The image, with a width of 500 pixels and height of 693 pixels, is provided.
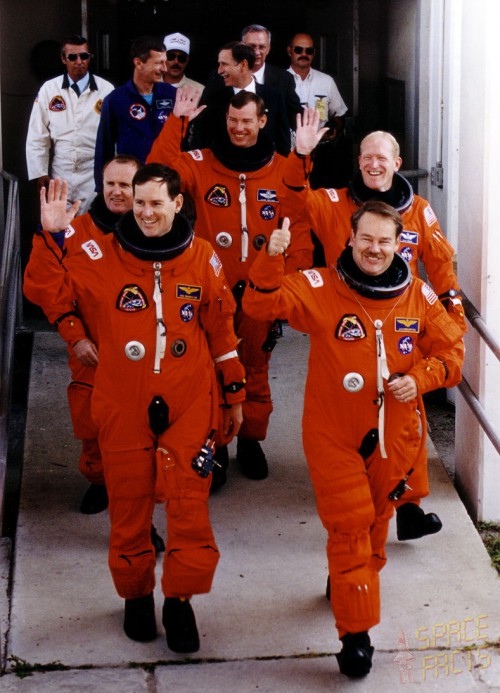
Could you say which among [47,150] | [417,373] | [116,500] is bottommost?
[116,500]

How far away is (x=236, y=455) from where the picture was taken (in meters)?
6.30

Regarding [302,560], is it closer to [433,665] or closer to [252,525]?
[252,525]

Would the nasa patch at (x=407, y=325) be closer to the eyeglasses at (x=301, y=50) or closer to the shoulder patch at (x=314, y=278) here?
the shoulder patch at (x=314, y=278)

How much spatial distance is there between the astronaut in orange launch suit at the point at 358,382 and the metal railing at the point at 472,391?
2.18 ft

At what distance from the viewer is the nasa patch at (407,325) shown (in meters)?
4.57

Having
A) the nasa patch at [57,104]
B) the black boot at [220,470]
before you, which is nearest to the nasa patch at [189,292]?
the black boot at [220,470]

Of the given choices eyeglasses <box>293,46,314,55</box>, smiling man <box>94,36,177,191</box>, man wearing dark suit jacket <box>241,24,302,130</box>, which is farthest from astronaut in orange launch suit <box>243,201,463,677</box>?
eyeglasses <box>293,46,314,55</box>

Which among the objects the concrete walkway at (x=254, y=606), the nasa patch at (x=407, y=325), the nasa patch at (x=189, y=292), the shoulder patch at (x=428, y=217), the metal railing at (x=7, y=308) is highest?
the shoulder patch at (x=428, y=217)

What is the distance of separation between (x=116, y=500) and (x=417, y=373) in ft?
4.12

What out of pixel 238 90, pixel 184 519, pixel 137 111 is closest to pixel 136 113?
pixel 137 111

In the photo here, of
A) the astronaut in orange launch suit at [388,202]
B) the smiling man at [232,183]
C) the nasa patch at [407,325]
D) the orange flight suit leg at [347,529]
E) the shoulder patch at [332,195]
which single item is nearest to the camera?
the orange flight suit leg at [347,529]

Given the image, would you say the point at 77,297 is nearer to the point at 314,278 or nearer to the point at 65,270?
the point at 65,270

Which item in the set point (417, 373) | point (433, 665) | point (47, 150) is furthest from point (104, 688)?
point (47, 150)

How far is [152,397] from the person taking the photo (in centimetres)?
456
